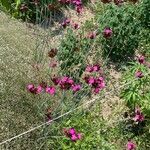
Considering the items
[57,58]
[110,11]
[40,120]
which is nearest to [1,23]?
[57,58]

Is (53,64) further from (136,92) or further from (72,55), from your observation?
(136,92)

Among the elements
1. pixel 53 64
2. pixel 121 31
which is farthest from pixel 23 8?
pixel 53 64

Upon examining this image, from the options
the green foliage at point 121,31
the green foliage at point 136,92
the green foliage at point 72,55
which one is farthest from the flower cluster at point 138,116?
the green foliage at point 121,31

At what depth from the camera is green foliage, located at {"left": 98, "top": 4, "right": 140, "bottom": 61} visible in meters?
7.65

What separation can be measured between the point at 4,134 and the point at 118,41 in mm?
3099

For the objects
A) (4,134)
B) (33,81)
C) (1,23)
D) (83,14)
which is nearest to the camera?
(4,134)

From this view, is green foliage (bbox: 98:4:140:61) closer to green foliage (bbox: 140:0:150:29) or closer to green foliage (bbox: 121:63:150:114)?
green foliage (bbox: 140:0:150:29)

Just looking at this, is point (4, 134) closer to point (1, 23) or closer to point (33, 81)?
point (33, 81)

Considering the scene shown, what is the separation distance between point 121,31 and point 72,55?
3.69 ft

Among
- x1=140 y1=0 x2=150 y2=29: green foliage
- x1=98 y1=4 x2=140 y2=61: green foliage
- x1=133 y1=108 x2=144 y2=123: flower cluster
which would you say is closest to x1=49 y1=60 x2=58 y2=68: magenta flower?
x1=98 y1=4 x2=140 y2=61: green foliage

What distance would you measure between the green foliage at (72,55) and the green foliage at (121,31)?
Result: 0.52 metres

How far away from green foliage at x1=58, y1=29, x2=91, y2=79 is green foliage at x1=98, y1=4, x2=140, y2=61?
0.52 meters

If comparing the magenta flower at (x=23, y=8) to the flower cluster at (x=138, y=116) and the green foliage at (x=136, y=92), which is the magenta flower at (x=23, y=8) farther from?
the flower cluster at (x=138, y=116)

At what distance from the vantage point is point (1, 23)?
297 inches
